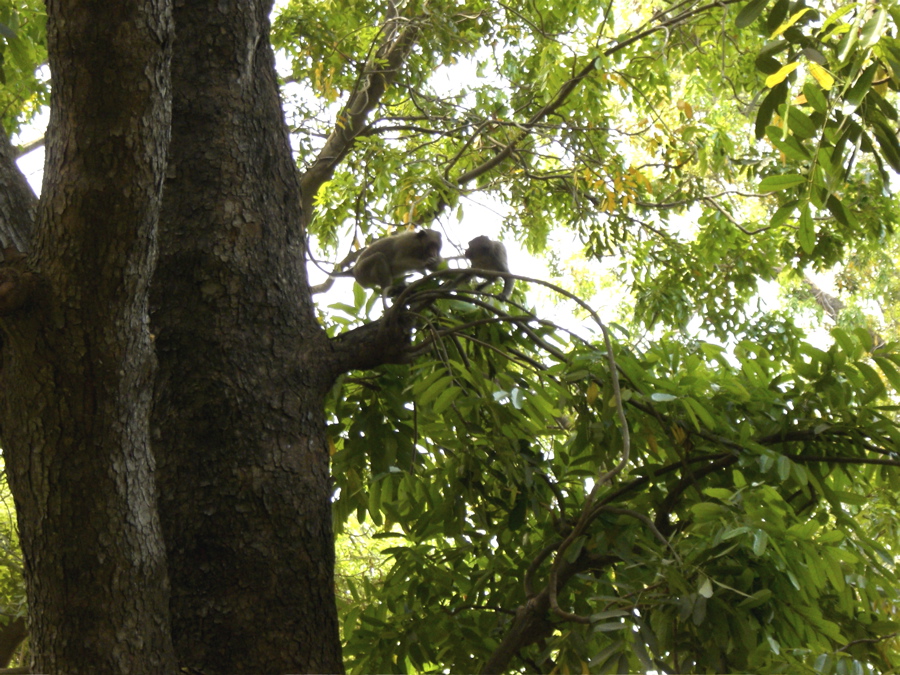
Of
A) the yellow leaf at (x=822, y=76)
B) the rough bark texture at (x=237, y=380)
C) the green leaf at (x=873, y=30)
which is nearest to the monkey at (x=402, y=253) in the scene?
the rough bark texture at (x=237, y=380)

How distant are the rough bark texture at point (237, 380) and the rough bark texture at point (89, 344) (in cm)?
36

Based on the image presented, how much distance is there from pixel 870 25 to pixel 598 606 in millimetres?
1558

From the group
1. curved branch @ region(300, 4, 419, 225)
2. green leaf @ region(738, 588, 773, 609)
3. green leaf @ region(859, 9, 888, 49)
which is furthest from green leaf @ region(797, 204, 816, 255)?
curved branch @ region(300, 4, 419, 225)

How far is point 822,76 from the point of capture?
4.68 ft

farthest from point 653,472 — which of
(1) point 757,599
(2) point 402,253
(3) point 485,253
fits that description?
(2) point 402,253

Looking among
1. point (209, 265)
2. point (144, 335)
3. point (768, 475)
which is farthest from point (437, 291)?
point (768, 475)

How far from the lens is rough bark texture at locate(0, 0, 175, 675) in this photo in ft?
4.97

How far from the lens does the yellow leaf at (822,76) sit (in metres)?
1.42

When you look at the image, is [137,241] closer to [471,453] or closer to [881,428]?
[471,453]

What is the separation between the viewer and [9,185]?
1.73 meters

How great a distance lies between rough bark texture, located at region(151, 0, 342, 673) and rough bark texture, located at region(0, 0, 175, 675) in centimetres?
36

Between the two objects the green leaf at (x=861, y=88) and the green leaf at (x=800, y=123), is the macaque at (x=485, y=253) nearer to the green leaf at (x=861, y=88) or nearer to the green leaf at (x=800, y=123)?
the green leaf at (x=800, y=123)

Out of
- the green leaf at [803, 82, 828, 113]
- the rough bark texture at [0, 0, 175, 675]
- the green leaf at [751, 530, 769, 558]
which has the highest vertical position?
the green leaf at [803, 82, 828, 113]

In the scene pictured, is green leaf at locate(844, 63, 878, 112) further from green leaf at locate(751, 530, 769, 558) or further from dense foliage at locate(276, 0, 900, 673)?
green leaf at locate(751, 530, 769, 558)
